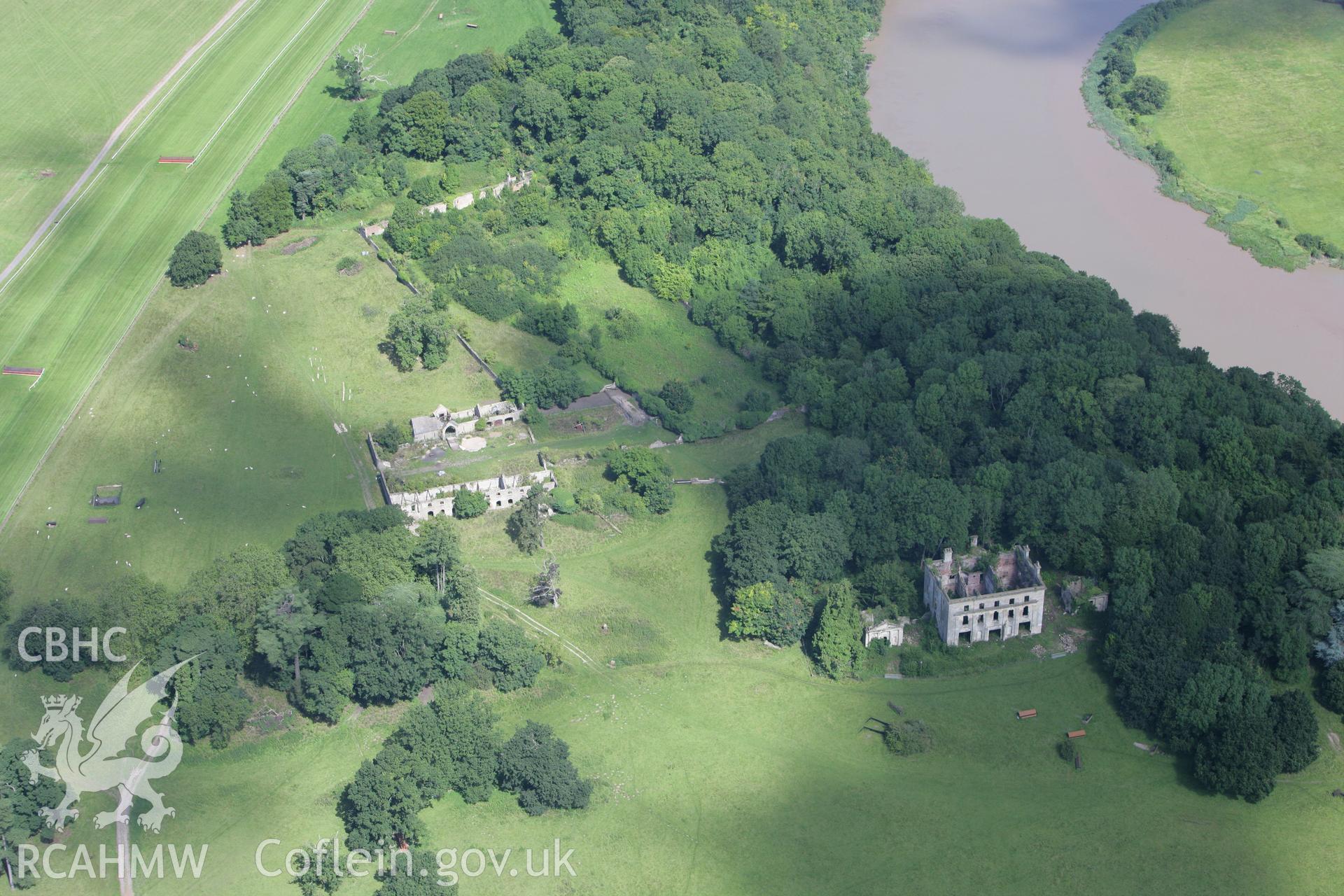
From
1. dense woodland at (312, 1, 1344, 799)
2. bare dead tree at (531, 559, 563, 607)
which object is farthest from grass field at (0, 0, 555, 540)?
bare dead tree at (531, 559, 563, 607)

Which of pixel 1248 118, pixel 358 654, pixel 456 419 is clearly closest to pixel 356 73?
pixel 456 419

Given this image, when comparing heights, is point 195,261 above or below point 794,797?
above

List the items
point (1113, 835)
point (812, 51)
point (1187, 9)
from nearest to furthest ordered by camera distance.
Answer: point (1113, 835)
point (812, 51)
point (1187, 9)

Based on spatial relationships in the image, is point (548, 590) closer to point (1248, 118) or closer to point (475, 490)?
point (475, 490)

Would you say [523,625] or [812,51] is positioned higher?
[812,51]

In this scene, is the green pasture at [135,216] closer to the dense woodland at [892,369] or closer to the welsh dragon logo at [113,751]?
the dense woodland at [892,369]

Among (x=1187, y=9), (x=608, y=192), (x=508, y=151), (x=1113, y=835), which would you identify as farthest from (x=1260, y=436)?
(x=1187, y=9)

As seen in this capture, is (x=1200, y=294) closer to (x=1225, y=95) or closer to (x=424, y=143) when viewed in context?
(x=1225, y=95)
